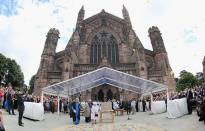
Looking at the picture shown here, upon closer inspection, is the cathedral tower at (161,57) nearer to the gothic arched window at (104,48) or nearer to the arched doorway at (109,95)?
the gothic arched window at (104,48)

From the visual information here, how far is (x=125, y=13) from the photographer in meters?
41.9

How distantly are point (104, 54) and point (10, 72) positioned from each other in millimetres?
24501

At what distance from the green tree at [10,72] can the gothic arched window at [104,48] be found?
71.8ft

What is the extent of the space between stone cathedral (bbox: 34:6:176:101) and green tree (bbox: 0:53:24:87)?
1813cm

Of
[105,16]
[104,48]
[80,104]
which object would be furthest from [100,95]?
[80,104]

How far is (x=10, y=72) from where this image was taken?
168ft

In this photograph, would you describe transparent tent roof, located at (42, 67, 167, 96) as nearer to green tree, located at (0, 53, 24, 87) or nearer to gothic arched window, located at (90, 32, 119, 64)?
gothic arched window, located at (90, 32, 119, 64)

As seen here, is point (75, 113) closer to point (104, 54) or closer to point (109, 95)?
point (109, 95)

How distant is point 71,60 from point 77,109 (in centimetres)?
1763

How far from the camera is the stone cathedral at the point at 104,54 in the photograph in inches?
1270

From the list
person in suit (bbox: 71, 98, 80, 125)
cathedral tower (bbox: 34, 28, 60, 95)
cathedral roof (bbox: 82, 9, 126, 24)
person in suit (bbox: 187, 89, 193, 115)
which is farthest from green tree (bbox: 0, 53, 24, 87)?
person in suit (bbox: 187, 89, 193, 115)

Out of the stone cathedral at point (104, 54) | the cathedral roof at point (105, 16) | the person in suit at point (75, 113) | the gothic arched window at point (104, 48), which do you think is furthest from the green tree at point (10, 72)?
the person in suit at point (75, 113)

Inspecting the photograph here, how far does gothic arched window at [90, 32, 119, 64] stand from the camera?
36.8m

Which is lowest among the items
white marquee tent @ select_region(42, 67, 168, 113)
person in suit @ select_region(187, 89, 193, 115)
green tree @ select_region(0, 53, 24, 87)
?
person in suit @ select_region(187, 89, 193, 115)
